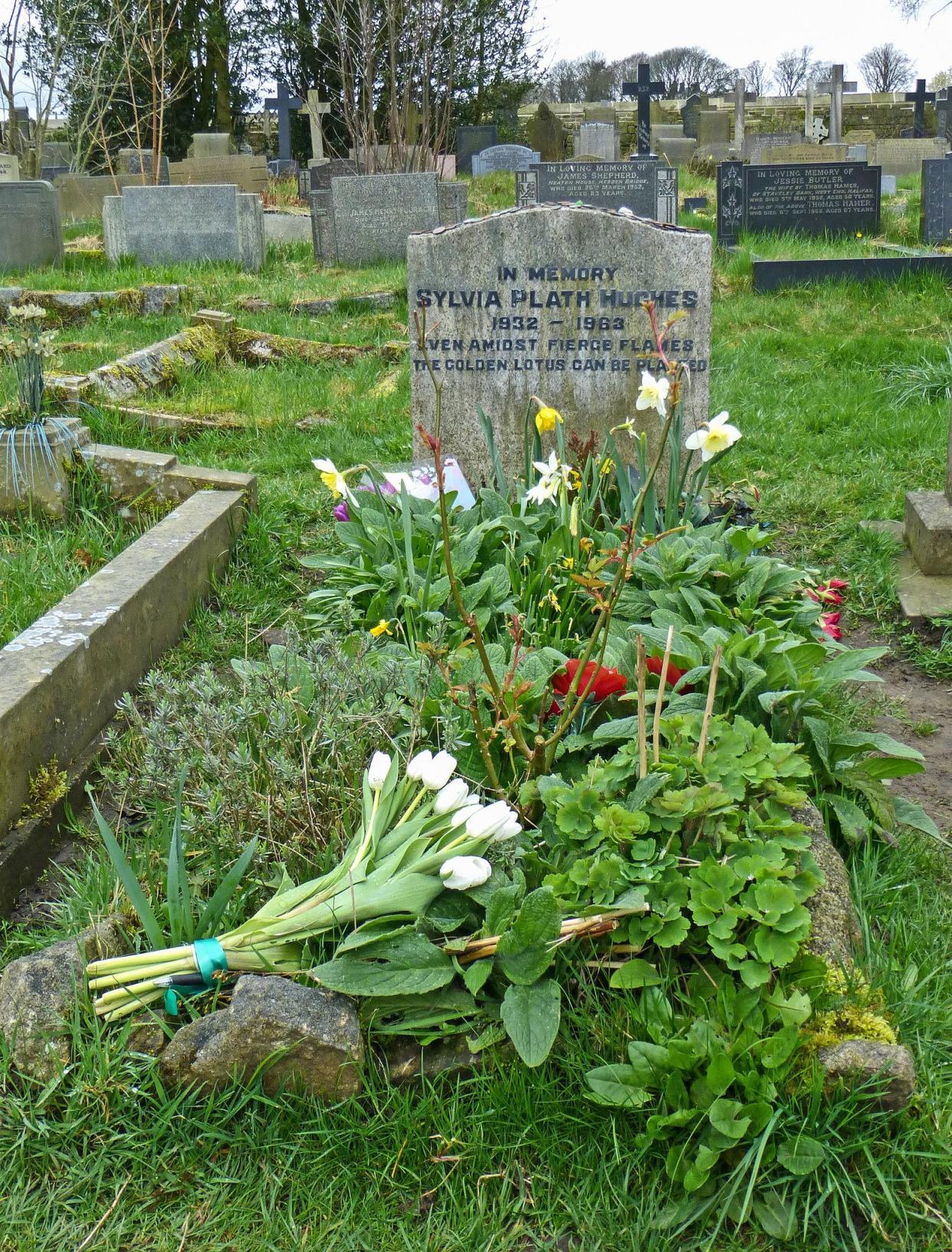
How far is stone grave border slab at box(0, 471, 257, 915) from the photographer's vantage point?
279cm

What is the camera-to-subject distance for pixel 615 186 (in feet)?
39.3

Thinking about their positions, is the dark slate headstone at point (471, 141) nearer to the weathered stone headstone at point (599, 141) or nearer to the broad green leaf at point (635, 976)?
the weathered stone headstone at point (599, 141)

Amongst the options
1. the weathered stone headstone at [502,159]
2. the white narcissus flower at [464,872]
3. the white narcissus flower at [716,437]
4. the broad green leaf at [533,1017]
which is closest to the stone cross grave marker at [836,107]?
the weathered stone headstone at [502,159]

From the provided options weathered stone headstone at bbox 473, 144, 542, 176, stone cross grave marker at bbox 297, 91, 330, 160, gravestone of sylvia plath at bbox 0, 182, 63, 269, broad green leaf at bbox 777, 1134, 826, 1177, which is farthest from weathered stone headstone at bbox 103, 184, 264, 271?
stone cross grave marker at bbox 297, 91, 330, 160

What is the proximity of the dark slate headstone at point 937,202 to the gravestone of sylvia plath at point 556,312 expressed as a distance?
27.6 ft

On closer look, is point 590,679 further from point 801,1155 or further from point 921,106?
point 921,106

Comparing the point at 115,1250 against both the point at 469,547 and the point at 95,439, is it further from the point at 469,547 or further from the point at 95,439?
the point at 95,439

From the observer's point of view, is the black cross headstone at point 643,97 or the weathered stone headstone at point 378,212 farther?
the black cross headstone at point 643,97

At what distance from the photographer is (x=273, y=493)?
5160mm

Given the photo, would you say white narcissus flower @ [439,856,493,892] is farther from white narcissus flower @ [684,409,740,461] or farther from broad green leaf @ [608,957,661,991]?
white narcissus flower @ [684,409,740,461]

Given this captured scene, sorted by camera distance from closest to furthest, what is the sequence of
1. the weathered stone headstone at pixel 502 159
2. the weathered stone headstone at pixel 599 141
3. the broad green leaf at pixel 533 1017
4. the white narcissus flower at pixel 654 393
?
1. the broad green leaf at pixel 533 1017
2. the white narcissus flower at pixel 654 393
3. the weathered stone headstone at pixel 599 141
4. the weathered stone headstone at pixel 502 159

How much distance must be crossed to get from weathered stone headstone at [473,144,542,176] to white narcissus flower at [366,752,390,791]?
62.2 ft

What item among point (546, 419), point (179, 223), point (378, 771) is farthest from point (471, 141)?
point (378, 771)

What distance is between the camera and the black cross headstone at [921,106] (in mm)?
27080
